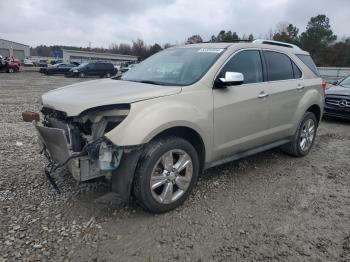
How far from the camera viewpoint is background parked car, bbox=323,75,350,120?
8.42 meters

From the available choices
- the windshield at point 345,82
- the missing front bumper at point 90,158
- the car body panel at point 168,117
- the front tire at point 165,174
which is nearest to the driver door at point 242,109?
the car body panel at point 168,117

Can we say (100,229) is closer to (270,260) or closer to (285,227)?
(270,260)

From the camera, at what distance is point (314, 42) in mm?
50281

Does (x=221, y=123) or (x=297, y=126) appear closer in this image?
(x=221, y=123)

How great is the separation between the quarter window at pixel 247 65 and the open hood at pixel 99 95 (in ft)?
2.94

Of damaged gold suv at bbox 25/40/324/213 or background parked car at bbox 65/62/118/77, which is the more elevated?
background parked car at bbox 65/62/118/77

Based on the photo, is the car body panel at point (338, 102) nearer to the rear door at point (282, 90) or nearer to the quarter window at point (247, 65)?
the rear door at point (282, 90)

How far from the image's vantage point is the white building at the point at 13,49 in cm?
7212

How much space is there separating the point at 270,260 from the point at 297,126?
9.40ft

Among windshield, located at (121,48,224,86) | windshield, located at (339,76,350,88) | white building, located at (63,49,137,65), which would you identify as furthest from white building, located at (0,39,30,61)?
windshield, located at (121,48,224,86)

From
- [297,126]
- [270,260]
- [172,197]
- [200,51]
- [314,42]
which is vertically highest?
[314,42]

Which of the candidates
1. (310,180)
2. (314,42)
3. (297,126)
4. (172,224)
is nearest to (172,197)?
(172,224)

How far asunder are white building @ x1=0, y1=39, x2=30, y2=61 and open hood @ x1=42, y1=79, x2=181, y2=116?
77.2m

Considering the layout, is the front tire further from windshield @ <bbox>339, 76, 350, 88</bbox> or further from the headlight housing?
windshield @ <bbox>339, 76, 350, 88</bbox>
